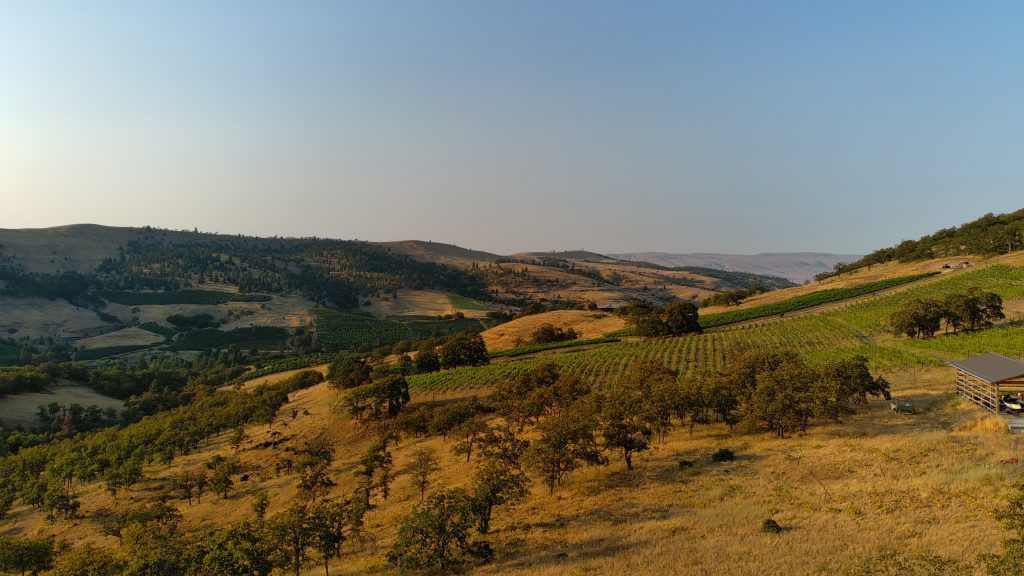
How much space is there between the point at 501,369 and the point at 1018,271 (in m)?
106

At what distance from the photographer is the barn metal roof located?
3300cm

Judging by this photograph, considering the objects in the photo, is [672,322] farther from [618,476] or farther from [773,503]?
[773,503]

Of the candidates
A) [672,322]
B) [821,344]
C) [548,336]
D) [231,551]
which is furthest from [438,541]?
[548,336]

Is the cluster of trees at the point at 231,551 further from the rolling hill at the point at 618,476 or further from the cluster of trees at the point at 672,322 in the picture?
the cluster of trees at the point at 672,322

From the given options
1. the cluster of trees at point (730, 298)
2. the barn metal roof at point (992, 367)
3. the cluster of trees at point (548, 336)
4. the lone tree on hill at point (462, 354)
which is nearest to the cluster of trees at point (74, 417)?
the lone tree on hill at point (462, 354)

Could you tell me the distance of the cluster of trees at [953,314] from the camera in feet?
202

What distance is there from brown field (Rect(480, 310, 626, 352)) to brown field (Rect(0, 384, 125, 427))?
96.8 metres

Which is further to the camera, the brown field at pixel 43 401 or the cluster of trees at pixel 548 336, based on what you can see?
the cluster of trees at pixel 548 336

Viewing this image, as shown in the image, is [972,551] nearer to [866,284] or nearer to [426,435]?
[426,435]

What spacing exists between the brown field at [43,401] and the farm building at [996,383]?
156 metres

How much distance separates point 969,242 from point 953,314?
395ft

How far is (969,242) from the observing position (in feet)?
481

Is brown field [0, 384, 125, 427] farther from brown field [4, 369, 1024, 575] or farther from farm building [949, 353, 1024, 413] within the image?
farm building [949, 353, 1024, 413]

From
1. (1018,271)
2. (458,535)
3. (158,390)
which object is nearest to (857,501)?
(458,535)
